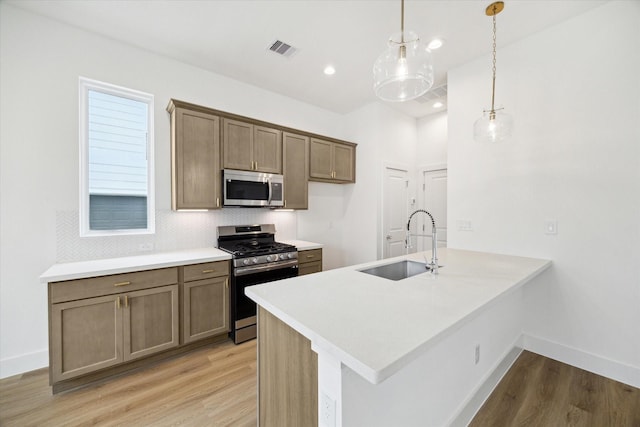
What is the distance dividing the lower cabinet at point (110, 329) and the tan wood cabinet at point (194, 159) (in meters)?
0.95

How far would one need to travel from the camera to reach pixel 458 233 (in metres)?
2.97

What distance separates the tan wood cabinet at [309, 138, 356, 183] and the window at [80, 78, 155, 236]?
203 centimetres

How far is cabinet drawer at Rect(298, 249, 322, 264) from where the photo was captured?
3275mm

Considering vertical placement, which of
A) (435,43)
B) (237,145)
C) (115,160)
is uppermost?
(435,43)

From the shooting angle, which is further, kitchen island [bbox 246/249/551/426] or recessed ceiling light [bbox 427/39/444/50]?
recessed ceiling light [bbox 427/39/444/50]

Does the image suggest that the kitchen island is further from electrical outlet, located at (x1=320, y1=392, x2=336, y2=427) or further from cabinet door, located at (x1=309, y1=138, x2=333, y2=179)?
cabinet door, located at (x1=309, y1=138, x2=333, y2=179)

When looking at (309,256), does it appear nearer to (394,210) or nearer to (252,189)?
(252,189)

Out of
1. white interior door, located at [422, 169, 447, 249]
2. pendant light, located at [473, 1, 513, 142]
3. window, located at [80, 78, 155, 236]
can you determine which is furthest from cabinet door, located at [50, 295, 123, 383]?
white interior door, located at [422, 169, 447, 249]

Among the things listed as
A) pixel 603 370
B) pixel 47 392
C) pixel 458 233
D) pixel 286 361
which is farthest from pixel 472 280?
pixel 47 392

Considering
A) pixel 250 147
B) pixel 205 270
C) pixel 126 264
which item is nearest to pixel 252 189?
pixel 250 147

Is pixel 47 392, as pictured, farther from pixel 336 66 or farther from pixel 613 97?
pixel 613 97

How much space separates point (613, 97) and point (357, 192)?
292 cm

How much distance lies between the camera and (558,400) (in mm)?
1844

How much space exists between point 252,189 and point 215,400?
2085mm
